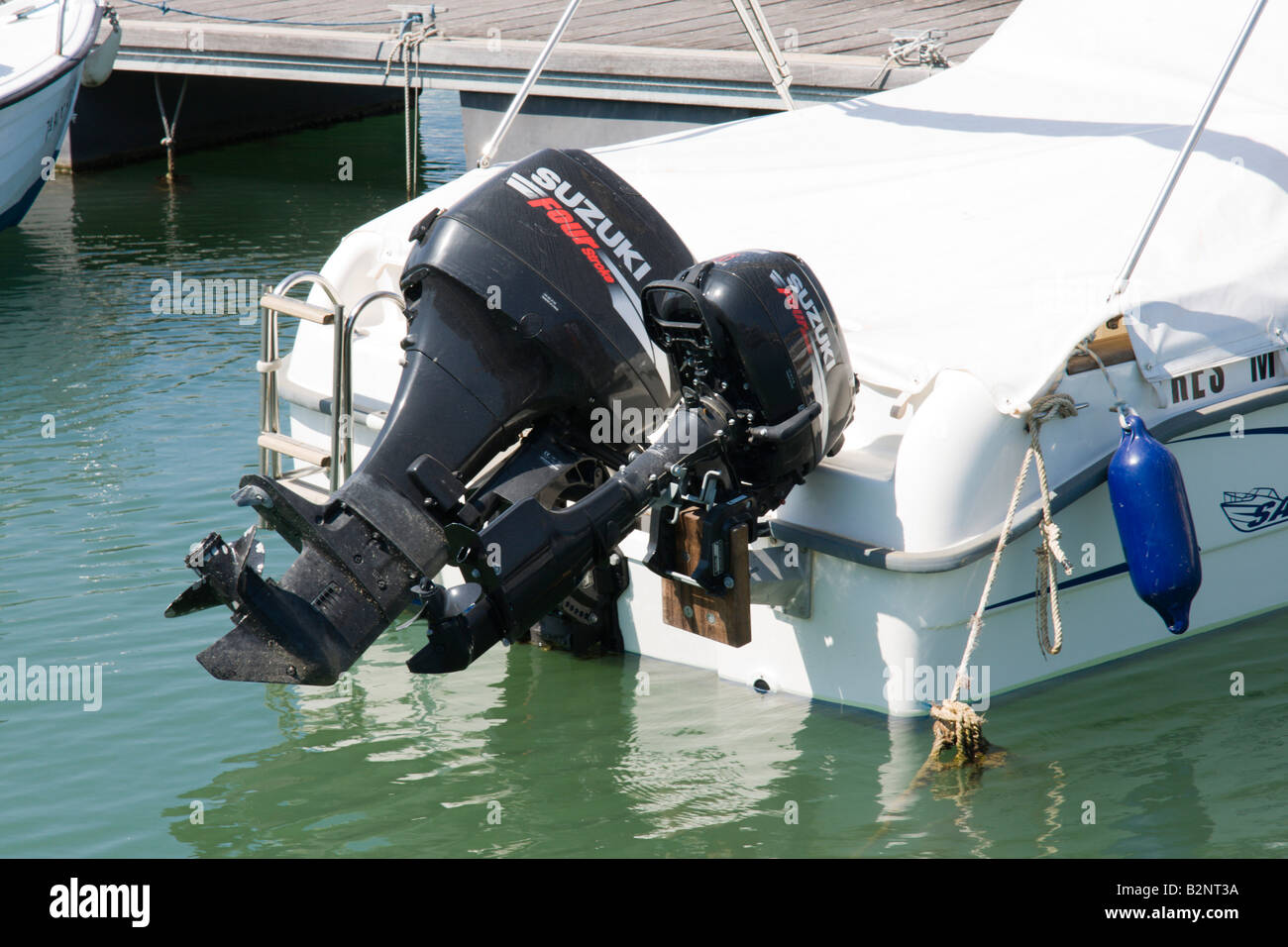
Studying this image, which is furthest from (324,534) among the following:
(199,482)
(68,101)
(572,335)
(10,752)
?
(68,101)

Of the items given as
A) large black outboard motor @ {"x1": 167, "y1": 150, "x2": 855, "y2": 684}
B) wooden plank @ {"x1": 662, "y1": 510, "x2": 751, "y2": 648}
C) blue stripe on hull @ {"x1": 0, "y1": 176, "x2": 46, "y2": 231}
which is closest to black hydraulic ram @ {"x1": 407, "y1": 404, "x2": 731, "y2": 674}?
large black outboard motor @ {"x1": 167, "y1": 150, "x2": 855, "y2": 684}

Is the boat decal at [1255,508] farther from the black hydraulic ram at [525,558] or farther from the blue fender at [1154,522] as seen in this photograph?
the black hydraulic ram at [525,558]

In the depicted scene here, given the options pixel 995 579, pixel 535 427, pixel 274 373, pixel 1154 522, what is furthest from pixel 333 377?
pixel 1154 522

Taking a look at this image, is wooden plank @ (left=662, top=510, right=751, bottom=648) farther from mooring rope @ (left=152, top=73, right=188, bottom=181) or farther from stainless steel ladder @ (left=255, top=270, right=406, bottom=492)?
mooring rope @ (left=152, top=73, right=188, bottom=181)

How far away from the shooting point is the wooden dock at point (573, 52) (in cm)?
920

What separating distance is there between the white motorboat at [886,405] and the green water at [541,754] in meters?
0.17

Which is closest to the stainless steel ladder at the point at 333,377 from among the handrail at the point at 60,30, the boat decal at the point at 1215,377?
the boat decal at the point at 1215,377

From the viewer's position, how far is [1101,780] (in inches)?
145

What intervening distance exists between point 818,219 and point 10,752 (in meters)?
2.81

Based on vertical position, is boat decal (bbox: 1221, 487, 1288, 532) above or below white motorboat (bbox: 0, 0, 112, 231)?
below

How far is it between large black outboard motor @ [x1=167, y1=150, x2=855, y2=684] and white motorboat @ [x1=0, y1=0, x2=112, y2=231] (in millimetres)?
7293

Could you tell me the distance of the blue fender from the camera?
366 cm
